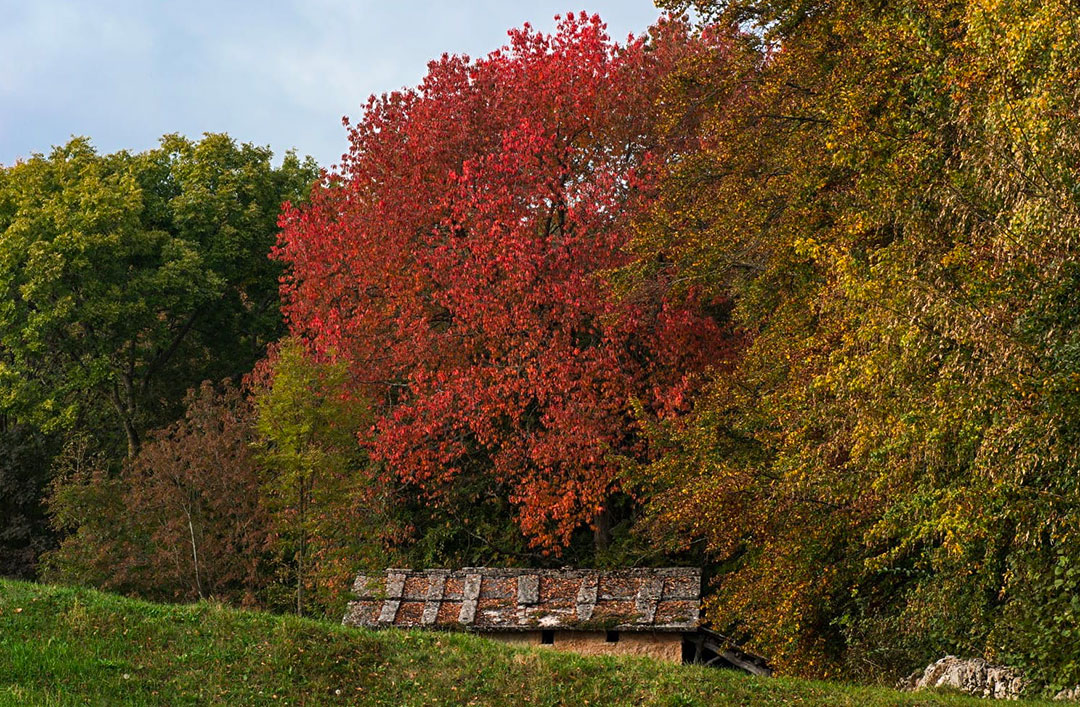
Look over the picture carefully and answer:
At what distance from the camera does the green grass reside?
13305 mm

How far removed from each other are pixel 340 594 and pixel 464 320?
6.61 meters

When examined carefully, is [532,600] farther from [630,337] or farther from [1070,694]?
[1070,694]

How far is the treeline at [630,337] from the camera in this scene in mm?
11773

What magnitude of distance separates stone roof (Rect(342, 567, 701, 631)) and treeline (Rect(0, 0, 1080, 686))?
1208 mm

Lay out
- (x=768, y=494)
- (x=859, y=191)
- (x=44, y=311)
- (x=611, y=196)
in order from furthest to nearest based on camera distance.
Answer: (x=44, y=311), (x=611, y=196), (x=768, y=494), (x=859, y=191)

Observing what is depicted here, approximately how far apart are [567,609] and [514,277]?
7.29m

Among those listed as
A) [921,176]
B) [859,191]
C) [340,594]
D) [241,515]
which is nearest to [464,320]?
[340,594]

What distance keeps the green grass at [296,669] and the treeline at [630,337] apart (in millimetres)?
2980

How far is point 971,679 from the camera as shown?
15430 mm

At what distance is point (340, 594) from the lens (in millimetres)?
24125

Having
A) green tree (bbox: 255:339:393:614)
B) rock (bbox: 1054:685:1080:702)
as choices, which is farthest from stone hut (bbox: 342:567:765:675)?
rock (bbox: 1054:685:1080:702)

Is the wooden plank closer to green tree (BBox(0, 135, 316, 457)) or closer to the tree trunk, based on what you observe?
the tree trunk

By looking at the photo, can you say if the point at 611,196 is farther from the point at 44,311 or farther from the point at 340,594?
the point at 44,311

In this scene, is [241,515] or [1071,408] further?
[241,515]
